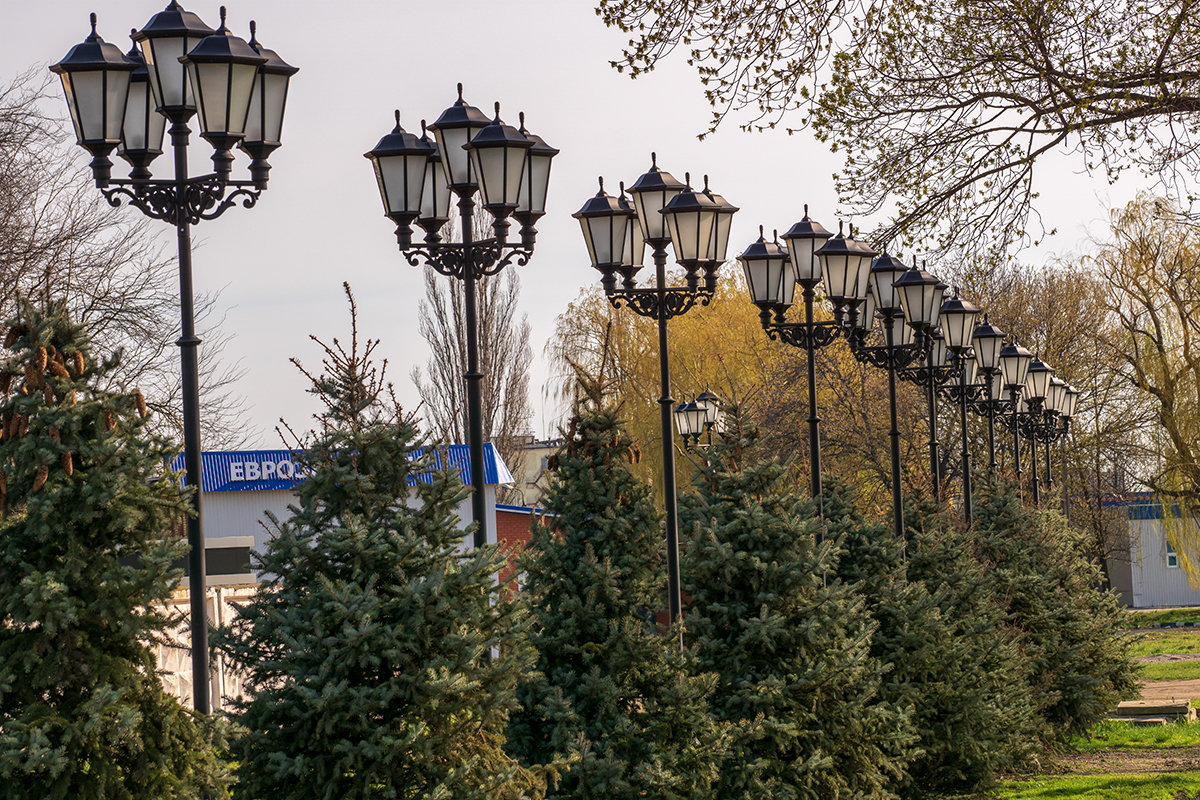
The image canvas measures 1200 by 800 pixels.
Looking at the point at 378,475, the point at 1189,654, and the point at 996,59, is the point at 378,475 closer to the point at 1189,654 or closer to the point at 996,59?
the point at 996,59

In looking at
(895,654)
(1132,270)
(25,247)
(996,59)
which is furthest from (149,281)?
(1132,270)

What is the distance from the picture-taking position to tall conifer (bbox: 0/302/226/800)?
5445 mm

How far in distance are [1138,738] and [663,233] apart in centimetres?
1239

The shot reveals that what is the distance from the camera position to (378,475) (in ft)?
23.6

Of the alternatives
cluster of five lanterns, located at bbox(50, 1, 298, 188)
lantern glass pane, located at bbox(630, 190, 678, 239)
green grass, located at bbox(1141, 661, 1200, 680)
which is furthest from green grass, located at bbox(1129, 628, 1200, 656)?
cluster of five lanterns, located at bbox(50, 1, 298, 188)

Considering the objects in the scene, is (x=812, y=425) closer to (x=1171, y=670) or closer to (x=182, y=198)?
(x=182, y=198)

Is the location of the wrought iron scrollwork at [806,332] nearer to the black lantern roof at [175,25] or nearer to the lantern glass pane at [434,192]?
the lantern glass pane at [434,192]

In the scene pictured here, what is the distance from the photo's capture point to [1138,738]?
19.0 metres

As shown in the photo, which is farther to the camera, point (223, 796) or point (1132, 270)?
point (1132, 270)

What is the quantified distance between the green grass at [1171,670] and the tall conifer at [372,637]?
23252mm

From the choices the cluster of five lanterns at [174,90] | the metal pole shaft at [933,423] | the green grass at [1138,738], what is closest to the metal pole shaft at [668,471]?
the cluster of five lanterns at [174,90]

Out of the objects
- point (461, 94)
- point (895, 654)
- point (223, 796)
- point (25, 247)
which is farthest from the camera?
point (25, 247)

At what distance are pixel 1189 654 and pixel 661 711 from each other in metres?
27.4

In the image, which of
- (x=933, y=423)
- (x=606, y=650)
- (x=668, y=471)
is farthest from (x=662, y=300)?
(x=933, y=423)
